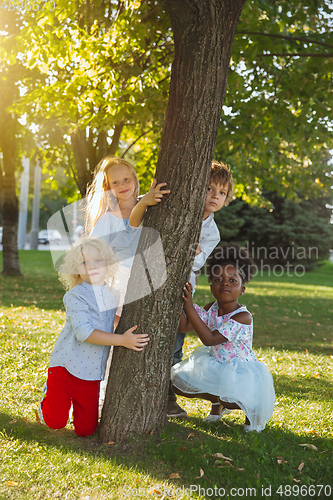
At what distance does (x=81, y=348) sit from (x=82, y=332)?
0.19 metres

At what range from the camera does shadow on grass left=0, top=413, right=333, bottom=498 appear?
264cm

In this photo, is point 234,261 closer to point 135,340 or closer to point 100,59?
point 135,340

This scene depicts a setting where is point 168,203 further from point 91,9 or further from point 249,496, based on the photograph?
point 91,9

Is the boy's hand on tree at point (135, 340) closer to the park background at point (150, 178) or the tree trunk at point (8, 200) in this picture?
the park background at point (150, 178)

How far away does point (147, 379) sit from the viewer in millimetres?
2969

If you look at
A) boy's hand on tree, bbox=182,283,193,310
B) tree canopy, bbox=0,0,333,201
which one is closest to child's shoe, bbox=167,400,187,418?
boy's hand on tree, bbox=182,283,193,310

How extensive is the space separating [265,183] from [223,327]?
32.3ft

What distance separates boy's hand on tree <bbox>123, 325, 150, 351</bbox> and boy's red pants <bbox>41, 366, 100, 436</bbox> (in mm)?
536

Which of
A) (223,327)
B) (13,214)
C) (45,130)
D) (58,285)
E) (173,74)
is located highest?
(45,130)

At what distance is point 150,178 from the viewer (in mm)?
11109

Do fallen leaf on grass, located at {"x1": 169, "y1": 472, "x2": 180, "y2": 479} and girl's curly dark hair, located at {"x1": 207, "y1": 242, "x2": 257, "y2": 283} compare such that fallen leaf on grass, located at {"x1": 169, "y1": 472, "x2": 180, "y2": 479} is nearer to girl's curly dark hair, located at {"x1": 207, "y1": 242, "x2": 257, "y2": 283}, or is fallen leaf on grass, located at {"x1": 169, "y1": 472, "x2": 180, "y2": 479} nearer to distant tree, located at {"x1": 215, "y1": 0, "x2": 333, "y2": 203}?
girl's curly dark hair, located at {"x1": 207, "y1": 242, "x2": 257, "y2": 283}

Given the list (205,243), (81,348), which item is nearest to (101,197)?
(205,243)

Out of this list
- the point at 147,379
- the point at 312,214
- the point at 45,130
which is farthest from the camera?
the point at 312,214

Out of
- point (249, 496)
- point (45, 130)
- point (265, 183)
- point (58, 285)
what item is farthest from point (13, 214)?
point (249, 496)
